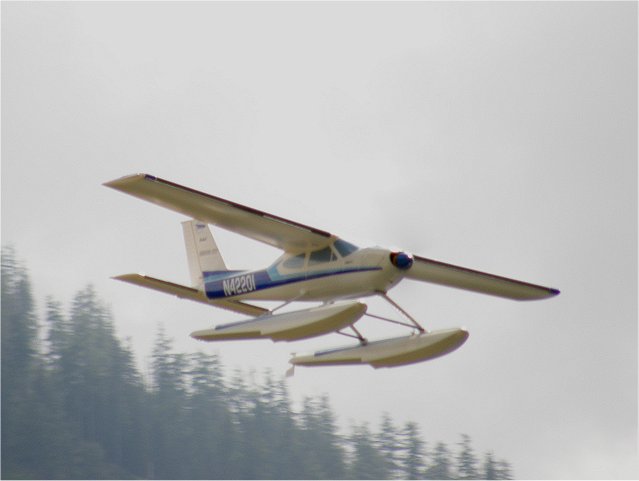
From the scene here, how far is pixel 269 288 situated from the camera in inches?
794

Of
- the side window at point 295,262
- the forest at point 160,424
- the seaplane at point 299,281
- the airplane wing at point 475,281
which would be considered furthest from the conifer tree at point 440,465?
the side window at point 295,262

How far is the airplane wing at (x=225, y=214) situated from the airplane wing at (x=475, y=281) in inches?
104

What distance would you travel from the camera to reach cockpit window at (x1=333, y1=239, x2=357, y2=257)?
1919 cm

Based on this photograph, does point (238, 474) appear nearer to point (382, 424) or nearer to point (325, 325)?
point (382, 424)

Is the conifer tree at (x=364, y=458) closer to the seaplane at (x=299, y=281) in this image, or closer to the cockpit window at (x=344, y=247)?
the seaplane at (x=299, y=281)

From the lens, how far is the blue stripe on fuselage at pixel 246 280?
19.7 metres

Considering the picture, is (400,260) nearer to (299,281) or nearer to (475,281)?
(299,281)

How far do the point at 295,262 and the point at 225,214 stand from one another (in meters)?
1.56

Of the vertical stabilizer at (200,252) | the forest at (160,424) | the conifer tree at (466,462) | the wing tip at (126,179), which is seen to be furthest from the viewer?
the forest at (160,424)

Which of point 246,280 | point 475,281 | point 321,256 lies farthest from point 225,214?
point 475,281

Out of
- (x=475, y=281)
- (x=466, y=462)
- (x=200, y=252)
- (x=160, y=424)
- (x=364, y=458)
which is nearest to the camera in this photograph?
(x=200, y=252)

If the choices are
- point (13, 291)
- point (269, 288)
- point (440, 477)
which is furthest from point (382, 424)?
point (269, 288)

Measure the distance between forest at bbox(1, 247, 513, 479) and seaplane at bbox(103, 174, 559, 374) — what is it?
33444 mm

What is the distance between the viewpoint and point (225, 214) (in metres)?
19.1
